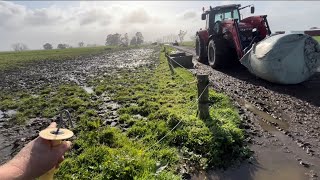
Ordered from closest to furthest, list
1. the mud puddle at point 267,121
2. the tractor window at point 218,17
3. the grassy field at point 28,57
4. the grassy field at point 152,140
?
the grassy field at point 152,140
the mud puddle at point 267,121
the tractor window at point 218,17
the grassy field at point 28,57

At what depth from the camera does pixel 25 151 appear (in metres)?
1.65

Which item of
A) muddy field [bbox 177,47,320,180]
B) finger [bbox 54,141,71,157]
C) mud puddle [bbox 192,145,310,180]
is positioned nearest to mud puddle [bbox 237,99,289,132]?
muddy field [bbox 177,47,320,180]

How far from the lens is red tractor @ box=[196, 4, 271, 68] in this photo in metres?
13.5

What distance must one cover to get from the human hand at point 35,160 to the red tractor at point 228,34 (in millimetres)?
11801

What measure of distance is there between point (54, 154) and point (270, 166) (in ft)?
15.3

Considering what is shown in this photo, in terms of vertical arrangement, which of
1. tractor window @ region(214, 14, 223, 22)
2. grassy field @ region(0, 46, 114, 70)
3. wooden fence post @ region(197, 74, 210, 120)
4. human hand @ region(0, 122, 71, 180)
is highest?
tractor window @ region(214, 14, 223, 22)

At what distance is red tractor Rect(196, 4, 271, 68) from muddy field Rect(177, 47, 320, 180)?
7.74ft

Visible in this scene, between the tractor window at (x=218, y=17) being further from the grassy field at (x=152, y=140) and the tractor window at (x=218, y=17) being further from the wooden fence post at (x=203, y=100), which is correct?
the wooden fence post at (x=203, y=100)

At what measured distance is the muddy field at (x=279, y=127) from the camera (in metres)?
5.29

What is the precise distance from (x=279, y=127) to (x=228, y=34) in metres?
8.38

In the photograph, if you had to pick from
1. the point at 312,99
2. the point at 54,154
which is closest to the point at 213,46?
the point at 312,99

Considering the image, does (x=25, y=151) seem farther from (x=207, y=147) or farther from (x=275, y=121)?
(x=275, y=121)

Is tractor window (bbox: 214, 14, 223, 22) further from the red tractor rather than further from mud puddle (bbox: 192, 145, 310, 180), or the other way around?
mud puddle (bbox: 192, 145, 310, 180)

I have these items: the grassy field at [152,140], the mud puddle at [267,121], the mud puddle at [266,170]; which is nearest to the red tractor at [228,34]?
the mud puddle at [267,121]
